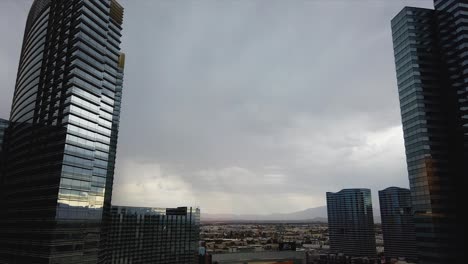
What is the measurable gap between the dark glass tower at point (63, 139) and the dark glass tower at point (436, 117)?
116 metres

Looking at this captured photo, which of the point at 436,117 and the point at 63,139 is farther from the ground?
the point at 436,117

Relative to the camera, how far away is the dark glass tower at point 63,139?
108m

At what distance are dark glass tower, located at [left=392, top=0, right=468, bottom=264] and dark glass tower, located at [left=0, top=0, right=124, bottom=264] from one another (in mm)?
116279

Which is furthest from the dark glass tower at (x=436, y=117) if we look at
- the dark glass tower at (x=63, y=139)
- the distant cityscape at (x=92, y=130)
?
the dark glass tower at (x=63, y=139)

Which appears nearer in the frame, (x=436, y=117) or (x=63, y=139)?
(x=63, y=139)

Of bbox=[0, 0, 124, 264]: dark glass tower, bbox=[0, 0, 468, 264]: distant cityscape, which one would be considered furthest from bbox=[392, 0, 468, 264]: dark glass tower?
bbox=[0, 0, 124, 264]: dark glass tower

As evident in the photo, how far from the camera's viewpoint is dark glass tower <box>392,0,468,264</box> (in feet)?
392

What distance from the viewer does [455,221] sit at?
119875 mm

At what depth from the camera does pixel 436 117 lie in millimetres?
129875

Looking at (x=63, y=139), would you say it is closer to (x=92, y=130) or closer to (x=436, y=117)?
Answer: (x=92, y=130)

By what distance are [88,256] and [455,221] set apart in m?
126

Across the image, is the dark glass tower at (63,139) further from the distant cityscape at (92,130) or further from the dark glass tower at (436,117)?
the dark glass tower at (436,117)

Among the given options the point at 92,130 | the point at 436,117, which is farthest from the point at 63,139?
the point at 436,117

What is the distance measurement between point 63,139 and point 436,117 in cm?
13461
